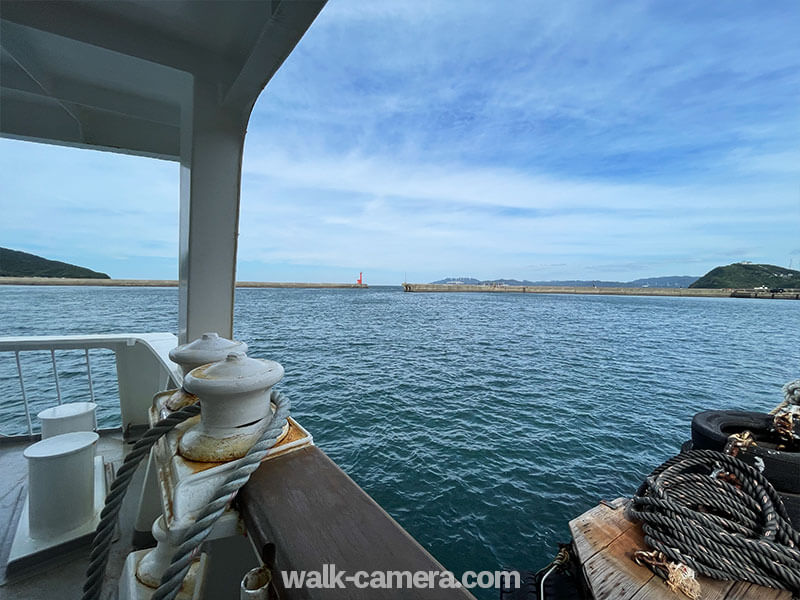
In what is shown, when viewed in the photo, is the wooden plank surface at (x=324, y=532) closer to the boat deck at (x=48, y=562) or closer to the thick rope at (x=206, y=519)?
the thick rope at (x=206, y=519)

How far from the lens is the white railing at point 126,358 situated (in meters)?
3.13

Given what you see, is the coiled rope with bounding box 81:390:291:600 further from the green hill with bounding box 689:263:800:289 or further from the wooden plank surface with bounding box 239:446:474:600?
the green hill with bounding box 689:263:800:289

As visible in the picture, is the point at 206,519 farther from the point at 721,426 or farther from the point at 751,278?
the point at 751,278

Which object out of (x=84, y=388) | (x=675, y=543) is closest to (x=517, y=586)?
(x=675, y=543)

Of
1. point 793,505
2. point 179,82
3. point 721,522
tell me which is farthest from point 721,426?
point 179,82

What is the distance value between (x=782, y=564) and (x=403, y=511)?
14.1 feet

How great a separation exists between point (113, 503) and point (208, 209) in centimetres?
185

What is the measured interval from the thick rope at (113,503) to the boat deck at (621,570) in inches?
77.4

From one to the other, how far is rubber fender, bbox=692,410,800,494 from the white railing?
4184 millimetres

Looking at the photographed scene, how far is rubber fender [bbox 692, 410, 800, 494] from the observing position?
1.76m

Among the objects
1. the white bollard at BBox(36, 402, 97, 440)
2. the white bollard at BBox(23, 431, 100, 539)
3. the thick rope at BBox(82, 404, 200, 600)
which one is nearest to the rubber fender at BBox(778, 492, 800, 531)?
the thick rope at BBox(82, 404, 200, 600)

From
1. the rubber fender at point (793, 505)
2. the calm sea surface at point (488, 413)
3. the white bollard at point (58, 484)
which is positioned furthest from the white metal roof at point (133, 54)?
the calm sea surface at point (488, 413)

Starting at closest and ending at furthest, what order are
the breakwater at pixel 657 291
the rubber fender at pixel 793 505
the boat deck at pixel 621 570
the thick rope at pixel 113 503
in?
the thick rope at pixel 113 503, the boat deck at pixel 621 570, the rubber fender at pixel 793 505, the breakwater at pixel 657 291

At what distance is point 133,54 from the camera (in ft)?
6.22
